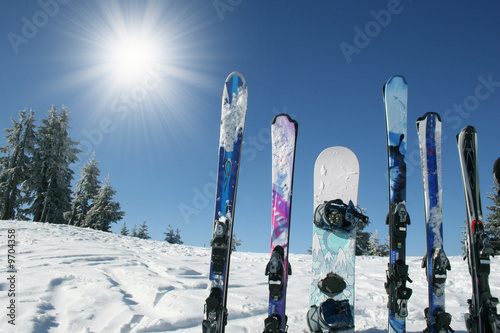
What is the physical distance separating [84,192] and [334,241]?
24.7 metres

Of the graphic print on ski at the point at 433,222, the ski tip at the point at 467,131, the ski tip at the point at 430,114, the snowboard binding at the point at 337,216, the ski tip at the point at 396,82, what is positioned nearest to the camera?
the graphic print on ski at the point at 433,222

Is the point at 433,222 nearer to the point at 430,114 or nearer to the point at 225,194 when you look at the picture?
the point at 430,114

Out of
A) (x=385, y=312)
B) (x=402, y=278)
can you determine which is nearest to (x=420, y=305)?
(x=385, y=312)

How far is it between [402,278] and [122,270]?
15.3 feet

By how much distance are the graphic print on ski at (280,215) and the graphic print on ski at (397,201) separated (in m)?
1.30

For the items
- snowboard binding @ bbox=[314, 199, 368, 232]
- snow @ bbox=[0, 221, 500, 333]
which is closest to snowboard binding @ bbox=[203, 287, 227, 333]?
snow @ bbox=[0, 221, 500, 333]

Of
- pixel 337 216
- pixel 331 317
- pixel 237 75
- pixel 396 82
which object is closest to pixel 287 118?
pixel 237 75

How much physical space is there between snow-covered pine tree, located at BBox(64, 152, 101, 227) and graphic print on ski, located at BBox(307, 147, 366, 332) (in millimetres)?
22962

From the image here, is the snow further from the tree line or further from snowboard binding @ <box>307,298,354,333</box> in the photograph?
the tree line

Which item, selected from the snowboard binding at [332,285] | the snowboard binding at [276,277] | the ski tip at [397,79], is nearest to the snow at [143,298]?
the snowboard binding at [276,277]

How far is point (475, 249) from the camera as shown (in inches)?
138

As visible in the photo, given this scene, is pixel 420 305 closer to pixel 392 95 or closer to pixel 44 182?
pixel 392 95

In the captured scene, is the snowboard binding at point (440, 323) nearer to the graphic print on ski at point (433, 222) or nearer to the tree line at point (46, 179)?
the graphic print on ski at point (433, 222)

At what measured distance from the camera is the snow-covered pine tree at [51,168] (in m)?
20.2
